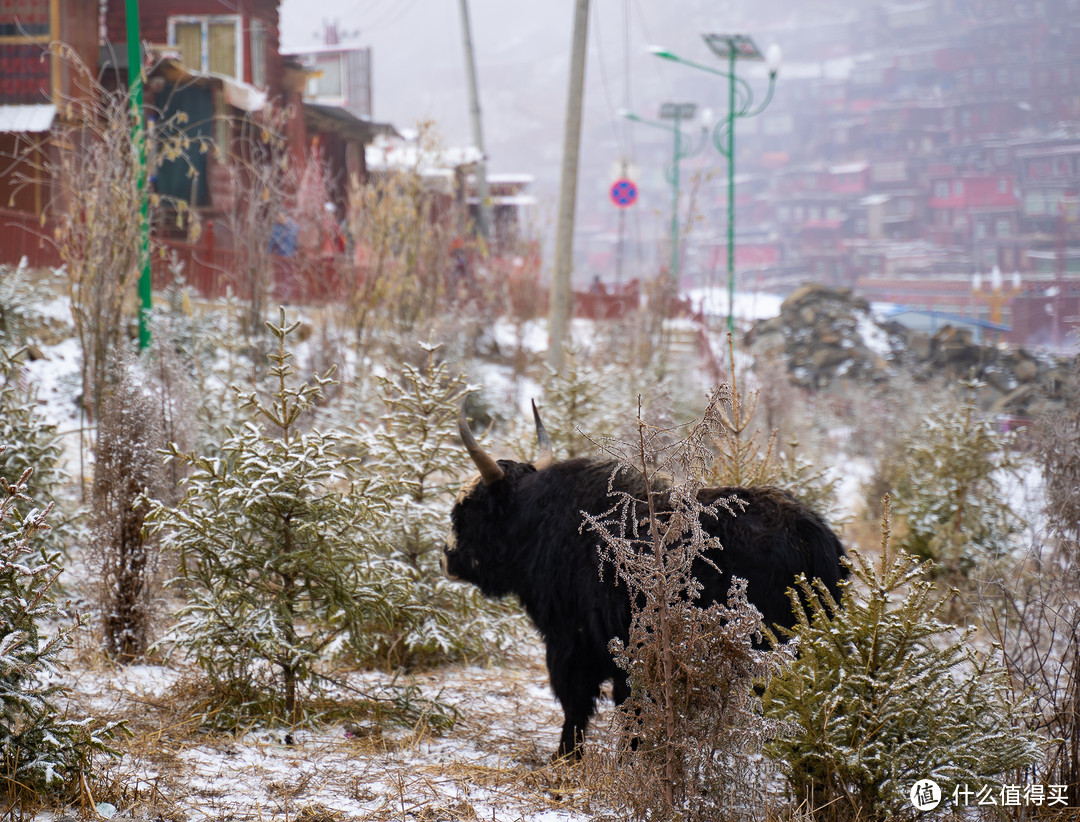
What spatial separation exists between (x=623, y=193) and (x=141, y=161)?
45.2 ft

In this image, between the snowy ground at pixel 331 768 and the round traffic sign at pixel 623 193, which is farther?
the round traffic sign at pixel 623 193

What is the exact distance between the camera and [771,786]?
12.3 ft

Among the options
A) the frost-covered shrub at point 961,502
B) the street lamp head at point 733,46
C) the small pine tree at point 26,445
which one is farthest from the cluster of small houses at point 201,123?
the frost-covered shrub at point 961,502

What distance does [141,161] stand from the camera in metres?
7.89

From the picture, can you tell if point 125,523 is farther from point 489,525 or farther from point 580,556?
point 580,556

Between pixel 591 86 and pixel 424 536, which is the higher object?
pixel 591 86

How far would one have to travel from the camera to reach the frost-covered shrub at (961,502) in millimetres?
7926

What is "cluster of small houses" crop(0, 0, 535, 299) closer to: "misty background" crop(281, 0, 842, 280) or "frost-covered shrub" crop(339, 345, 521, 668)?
"frost-covered shrub" crop(339, 345, 521, 668)

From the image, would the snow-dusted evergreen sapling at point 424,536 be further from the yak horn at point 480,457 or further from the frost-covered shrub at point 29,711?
the frost-covered shrub at point 29,711

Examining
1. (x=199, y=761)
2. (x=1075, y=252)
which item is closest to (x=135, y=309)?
(x=199, y=761)

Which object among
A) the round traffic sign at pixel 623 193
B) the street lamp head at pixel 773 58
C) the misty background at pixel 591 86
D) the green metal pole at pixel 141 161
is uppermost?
the misty background at pixel 591 86

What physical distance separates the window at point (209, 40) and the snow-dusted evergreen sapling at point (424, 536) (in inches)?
773

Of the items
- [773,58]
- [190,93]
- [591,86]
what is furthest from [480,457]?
[591,86]

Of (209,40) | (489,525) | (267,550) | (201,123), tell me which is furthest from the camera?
(209,40)
